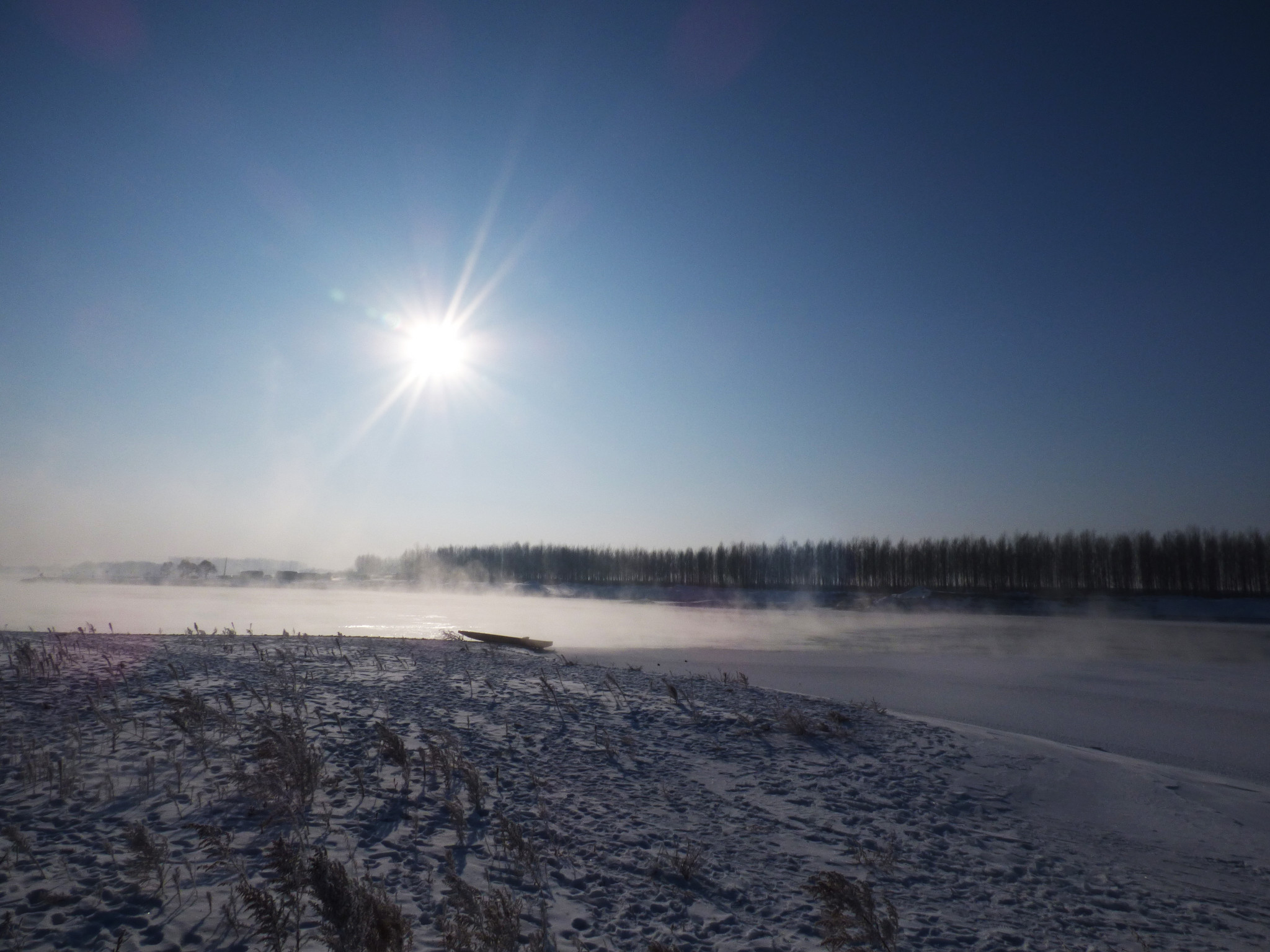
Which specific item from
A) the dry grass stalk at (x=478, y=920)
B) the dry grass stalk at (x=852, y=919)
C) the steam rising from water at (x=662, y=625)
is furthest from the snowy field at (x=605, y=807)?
the steam rising from water at (x=662, y=625)

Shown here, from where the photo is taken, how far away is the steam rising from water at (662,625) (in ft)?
90.0

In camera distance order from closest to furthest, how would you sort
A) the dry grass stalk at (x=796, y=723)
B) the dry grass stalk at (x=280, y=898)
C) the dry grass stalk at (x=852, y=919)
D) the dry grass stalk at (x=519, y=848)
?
the dry grass stalk at (x=280, y=898) → the dry grass stalk at (x=852, y=919) → the dry grass stalk at (x=519, y=848) → the dry grass stalk at (x=796, y=723)

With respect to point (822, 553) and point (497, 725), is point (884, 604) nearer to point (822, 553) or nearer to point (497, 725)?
point (822, 553)

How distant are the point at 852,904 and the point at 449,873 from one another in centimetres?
292

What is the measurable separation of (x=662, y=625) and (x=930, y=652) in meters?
15.3

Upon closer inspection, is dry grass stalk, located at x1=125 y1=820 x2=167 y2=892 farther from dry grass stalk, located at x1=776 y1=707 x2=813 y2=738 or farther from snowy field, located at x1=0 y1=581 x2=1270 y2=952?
dry grass stalk, located at x1=776 y1=707 x2=813 y2=738

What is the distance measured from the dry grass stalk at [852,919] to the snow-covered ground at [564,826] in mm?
164

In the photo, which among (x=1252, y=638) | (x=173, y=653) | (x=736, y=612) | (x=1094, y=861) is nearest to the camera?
(x=1094, y=861)

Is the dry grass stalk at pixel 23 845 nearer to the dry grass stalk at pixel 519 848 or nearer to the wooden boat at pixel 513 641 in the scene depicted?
the dry grass stalk at pixel 519 848

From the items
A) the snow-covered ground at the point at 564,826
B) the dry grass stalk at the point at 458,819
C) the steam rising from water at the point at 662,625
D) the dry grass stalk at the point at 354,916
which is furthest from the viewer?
the steam rising from water at the point at 662,625

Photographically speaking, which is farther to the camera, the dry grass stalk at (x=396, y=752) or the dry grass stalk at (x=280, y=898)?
the dry grass stalk at (x=396, y=752)

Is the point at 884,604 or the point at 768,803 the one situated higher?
the point at 768,803

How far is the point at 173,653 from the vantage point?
1391 cm

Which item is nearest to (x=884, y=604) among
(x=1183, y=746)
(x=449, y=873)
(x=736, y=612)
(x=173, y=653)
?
(x=736, y=612)
